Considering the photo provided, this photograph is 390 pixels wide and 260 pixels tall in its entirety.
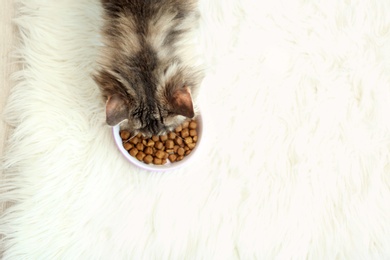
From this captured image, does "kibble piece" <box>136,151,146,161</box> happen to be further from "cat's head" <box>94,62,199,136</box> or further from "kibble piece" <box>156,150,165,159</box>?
"cat's head" <box>94,62,199,136</box>

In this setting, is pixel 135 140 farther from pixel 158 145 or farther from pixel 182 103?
pixel 182 103

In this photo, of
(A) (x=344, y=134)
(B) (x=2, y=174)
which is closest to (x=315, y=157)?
(A) (x=344, y=134)

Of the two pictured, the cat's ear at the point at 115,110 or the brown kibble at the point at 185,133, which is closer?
the cat's ear at the point at 115,110

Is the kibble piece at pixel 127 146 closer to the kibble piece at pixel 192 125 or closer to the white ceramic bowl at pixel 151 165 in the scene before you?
the white ceramic bowl at pixel 151 165

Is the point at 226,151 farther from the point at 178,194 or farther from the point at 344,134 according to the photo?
the point at 344,134

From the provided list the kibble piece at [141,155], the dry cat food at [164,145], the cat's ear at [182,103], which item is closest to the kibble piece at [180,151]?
the dry cat food at [164,145]

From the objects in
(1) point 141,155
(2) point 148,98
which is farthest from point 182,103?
(1) point 141,155
